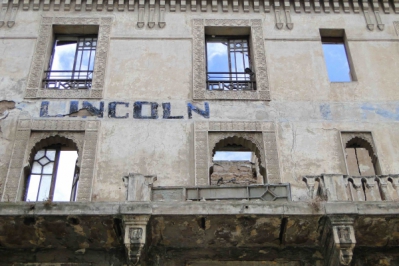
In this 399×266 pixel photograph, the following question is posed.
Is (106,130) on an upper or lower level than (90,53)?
lower

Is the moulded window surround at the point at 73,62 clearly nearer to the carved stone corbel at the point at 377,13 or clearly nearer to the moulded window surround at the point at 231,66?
the moulded window surround at the point at 231,66

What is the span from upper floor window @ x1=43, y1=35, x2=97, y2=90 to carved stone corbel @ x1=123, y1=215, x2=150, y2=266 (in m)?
4.48

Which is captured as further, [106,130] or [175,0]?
[175,0]

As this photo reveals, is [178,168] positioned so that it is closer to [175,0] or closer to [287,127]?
[287,127]

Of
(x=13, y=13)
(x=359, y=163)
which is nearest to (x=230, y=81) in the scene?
(x=13, y=13)

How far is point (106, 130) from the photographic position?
38.8 ft

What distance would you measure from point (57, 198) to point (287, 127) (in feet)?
16.3

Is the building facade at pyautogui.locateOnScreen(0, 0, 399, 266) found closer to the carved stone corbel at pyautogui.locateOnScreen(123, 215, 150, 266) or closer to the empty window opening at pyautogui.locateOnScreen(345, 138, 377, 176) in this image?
the carved stone corbel at pyautogui.locateOnScreen(123, 215, 150, 266)

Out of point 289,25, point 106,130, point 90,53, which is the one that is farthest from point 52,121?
point 289,25

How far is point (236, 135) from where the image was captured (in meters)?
11.9

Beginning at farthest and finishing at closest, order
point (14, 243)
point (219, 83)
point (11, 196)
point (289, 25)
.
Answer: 1. point (289, 25)
2. point (219, 83)
3. point (11, 196)
4. point (14, 243)

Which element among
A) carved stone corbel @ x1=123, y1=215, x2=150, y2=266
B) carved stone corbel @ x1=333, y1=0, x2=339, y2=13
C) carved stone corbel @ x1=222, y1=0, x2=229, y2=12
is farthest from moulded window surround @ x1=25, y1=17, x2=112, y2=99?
carved stone corbel @ x1=333, y1=0, x2=339, y2=13

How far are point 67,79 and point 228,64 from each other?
→ 146 inches

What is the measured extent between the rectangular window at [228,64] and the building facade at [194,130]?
1.5 inches
